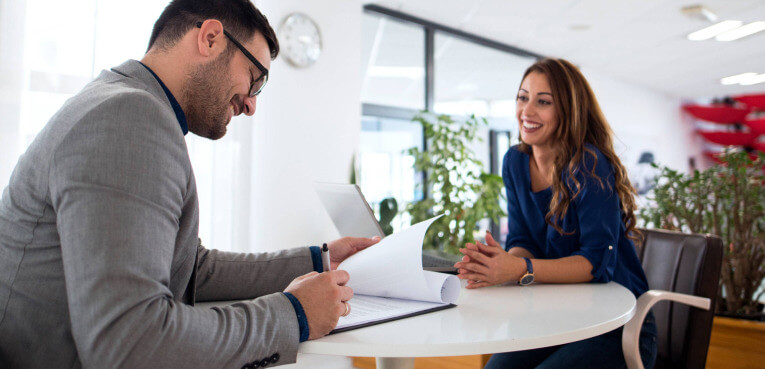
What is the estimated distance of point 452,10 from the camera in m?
5.08

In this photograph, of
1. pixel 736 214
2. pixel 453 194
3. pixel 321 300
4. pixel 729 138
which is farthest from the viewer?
pixel 729 138

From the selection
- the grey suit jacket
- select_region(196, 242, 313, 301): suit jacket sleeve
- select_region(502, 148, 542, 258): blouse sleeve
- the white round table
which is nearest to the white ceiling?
select_region(502, 148, 542, 258): blouse sleeve

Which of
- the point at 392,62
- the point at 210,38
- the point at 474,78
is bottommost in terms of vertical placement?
the point at 210,38

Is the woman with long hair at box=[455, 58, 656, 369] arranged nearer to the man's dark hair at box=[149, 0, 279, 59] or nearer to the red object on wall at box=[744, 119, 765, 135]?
the man's dark hair at box=[149, 0, 279, 59]

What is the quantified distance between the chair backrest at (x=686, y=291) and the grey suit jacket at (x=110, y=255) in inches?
56.1

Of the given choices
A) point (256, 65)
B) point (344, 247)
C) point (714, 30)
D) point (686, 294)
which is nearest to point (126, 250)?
point (256, 65)

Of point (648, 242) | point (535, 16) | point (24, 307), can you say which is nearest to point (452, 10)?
point (535, 16)

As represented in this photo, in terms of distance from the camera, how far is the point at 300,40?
363 centimetres

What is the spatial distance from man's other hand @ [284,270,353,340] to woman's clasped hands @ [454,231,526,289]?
20.3 inches

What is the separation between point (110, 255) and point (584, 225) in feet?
4.14

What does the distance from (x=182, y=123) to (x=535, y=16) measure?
4.99 meters

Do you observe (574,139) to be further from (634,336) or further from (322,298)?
(322,298)

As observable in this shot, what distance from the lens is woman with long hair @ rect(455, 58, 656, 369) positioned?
137cm

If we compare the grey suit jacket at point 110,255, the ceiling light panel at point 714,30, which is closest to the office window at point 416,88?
the ceiling light panel at point 714,30
